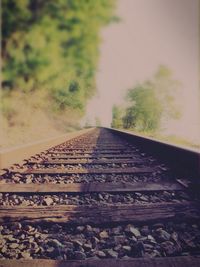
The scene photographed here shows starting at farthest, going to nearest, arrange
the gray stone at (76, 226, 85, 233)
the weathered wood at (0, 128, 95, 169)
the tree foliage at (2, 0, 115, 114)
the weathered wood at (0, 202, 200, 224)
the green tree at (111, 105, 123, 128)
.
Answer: the green tree at (111, 105, 123, 128), the weathered wood at (0, 128, 95, 169), the weathered wood at (0, 202, 200, 224), the gray stone at (76, 226, 85, 233), the tree foliage at (2, 0, 115, 114)

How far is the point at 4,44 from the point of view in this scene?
1.26 meters

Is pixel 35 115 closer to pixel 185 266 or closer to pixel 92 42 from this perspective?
pixel 92 42

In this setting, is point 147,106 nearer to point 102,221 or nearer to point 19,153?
point 19,153

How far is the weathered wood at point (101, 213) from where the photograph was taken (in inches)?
77.4

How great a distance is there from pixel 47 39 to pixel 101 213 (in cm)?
122

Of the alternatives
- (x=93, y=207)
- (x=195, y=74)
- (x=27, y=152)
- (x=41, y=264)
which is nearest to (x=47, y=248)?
(x=41, y=264)

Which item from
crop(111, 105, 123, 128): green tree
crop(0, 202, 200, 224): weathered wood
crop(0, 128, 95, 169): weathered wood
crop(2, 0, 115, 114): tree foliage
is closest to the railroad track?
crop(0, 202, 200, 224): weathered wood

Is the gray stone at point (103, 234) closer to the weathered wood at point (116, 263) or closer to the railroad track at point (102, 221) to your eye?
the railroad track at point (102, 221)

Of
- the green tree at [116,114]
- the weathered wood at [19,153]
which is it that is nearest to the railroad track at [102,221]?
the weathered wood at [19,153]

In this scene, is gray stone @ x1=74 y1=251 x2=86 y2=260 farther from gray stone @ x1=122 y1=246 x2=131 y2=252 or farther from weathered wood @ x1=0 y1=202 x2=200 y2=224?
weathered wood @ x1=0 y1=202 x2=200 y2=224

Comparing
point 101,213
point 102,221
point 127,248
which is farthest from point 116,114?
point 127,248

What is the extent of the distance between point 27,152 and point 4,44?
3316 millimetres

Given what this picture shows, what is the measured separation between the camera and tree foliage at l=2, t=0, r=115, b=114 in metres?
1.24

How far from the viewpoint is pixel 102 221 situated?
1926 millimetres
